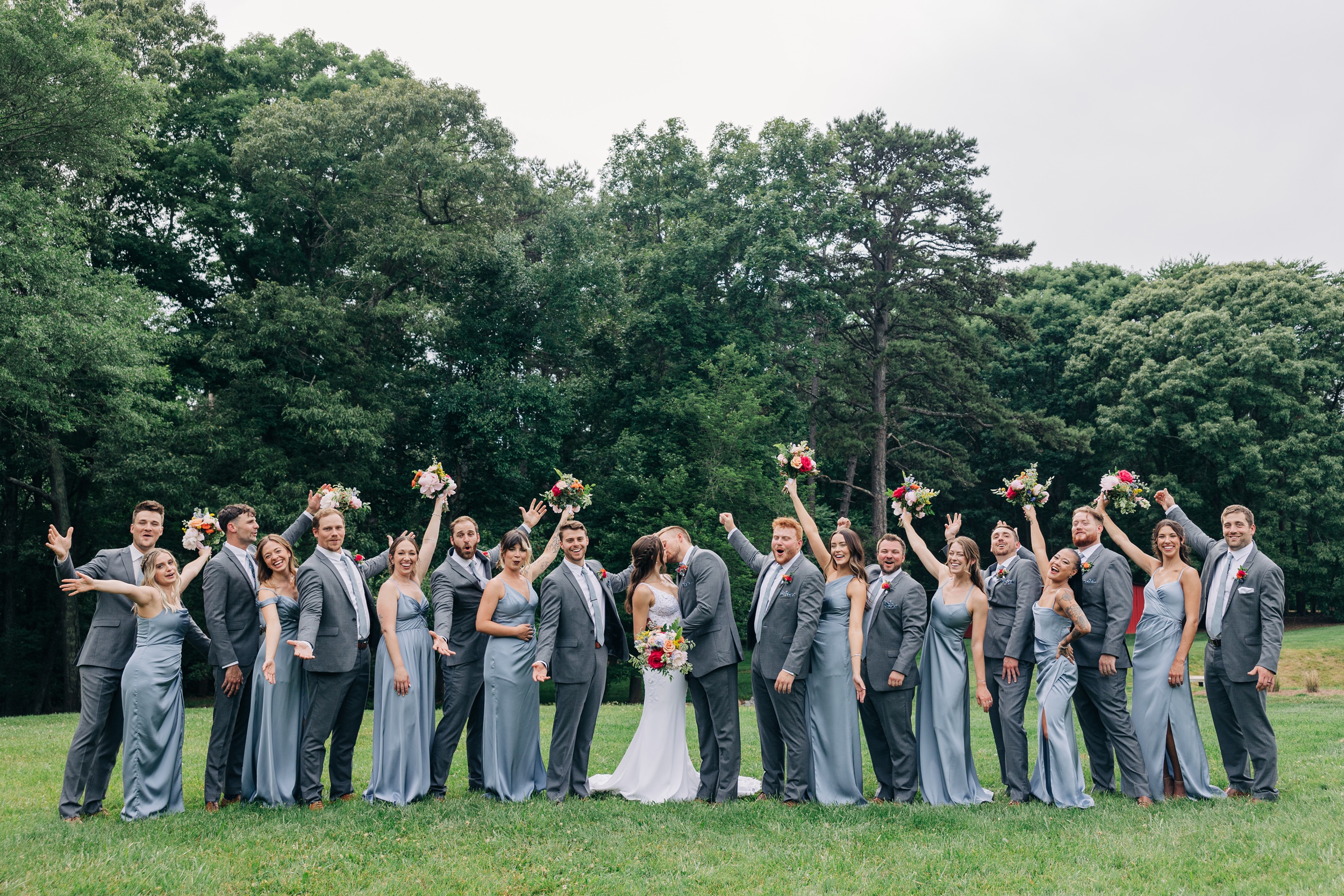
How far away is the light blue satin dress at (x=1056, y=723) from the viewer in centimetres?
800

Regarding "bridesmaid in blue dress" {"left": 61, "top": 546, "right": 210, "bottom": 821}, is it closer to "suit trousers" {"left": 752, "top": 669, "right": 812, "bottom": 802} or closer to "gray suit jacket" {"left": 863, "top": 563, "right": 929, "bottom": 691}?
"suit trousers" {"left": 752, "top": 669, "right": 812, "bottom": 802}

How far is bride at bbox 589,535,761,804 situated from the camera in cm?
865

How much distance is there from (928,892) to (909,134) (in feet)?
105

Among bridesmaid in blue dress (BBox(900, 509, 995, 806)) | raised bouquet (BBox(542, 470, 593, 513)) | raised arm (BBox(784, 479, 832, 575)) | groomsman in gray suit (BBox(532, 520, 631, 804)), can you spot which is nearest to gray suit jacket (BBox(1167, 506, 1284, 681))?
bridesmaid in blue dress (BBox(900, 509, 995, 806))

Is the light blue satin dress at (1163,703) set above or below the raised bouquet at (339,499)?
below

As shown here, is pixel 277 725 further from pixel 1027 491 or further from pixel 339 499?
pixel 1027 491

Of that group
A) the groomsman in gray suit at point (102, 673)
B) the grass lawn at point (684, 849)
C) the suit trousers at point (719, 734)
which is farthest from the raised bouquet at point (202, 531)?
the suit trousers at point (719, 734)

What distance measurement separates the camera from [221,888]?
5875 mm

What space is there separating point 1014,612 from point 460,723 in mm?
4913

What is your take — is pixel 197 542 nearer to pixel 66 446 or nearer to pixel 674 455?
pixel 674 455

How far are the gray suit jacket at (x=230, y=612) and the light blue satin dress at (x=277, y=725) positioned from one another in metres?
0.14

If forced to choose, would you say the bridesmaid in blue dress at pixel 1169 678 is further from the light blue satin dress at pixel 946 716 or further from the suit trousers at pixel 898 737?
the suit trousers at pixel 898 737

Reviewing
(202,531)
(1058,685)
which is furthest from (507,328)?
(1058,685)

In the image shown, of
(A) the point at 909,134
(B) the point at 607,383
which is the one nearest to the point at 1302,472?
(A) the point at 909,134
